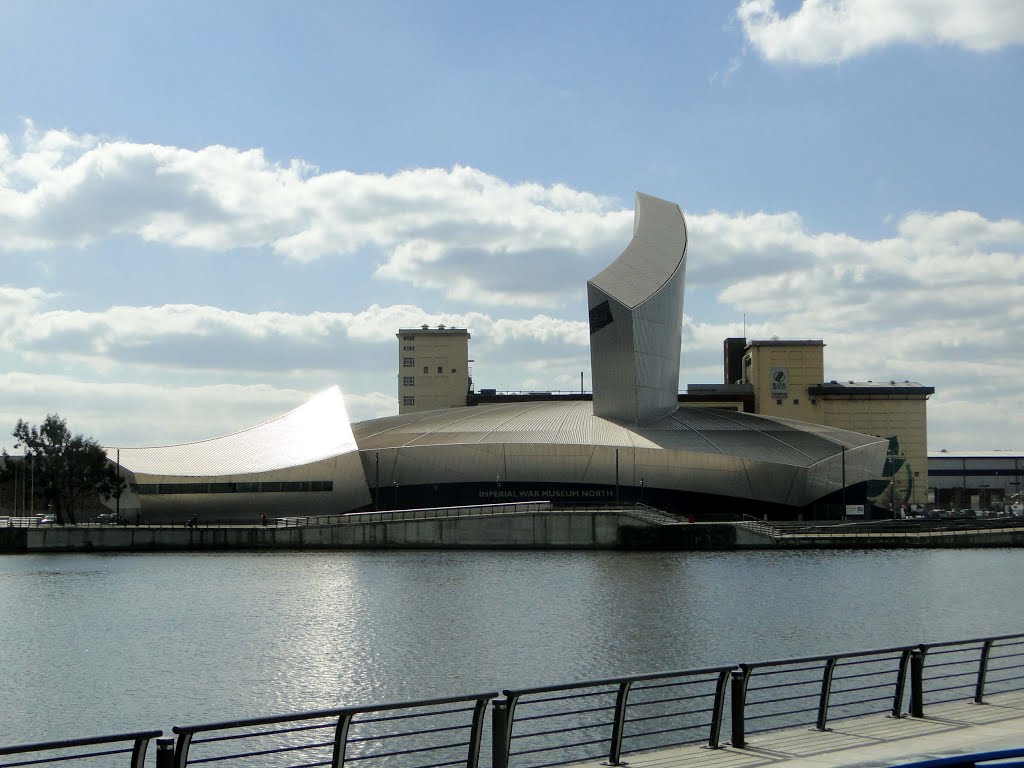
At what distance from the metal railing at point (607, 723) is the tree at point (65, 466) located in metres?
68.7

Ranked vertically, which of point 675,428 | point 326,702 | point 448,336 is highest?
point 448,336

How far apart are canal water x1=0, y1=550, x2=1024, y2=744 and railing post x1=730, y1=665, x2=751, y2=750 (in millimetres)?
11450

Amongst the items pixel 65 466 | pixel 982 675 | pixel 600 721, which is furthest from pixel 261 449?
pixel 982 675

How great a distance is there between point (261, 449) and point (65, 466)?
16921mm

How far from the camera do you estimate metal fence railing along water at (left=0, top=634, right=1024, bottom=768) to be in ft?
Result: 40.8

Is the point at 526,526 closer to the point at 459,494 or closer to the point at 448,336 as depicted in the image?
the point at 459,494

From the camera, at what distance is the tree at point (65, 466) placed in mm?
86688

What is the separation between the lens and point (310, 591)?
44.0 meters

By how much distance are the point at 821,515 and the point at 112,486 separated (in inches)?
1918

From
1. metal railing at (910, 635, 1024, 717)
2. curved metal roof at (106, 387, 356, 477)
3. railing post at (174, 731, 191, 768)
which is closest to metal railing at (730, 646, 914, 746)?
metal railing at (910, 635, 1024, 717)

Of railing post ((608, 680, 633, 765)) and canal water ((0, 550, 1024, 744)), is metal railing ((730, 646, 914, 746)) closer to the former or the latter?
railing post ((608, 680, 633, 765))

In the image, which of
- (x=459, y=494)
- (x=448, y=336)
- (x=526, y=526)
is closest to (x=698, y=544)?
(x=526, y=526)

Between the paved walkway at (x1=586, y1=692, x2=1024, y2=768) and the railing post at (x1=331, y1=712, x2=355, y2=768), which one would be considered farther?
the paved walkway at (x1=586, y1=692, x2=1024, y2=768)

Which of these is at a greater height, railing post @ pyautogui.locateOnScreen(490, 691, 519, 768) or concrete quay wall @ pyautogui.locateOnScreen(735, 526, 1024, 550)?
railing post @ pyautogui.locateOnScreen(490, 691, 519, 768)
